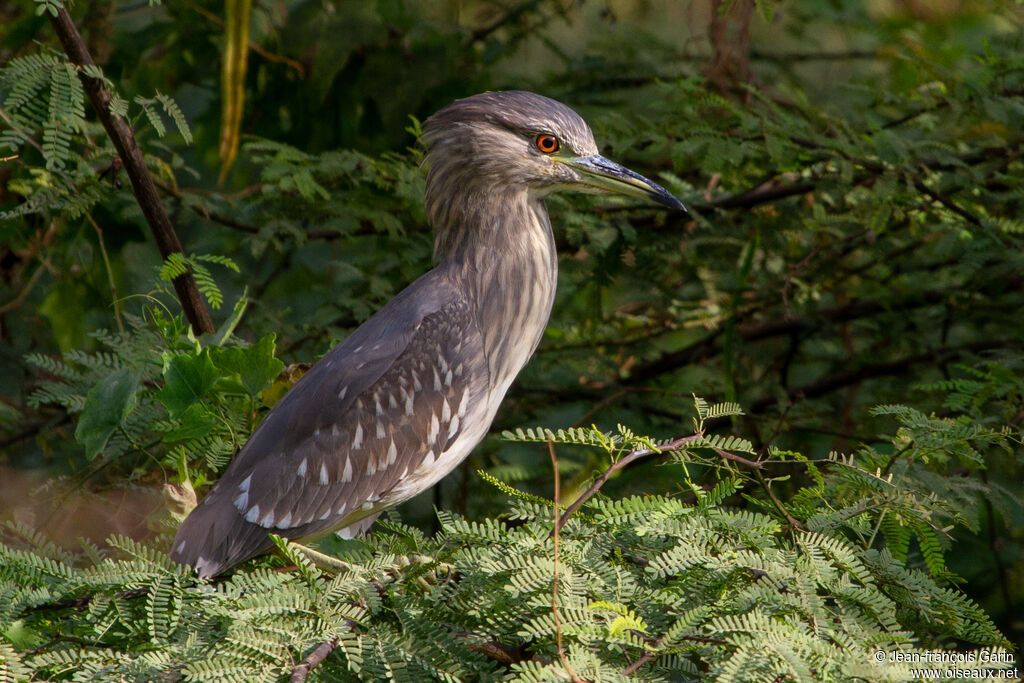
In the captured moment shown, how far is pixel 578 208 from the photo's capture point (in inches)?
165

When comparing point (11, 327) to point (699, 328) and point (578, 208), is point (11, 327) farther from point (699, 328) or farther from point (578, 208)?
point (699, 328)

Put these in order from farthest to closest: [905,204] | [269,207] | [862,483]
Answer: [269,207], [905,204], [862,483]

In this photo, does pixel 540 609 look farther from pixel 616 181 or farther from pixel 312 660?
pixel 616 181

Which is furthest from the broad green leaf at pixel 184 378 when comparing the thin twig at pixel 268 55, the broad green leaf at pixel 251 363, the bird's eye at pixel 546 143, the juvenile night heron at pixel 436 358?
the thin twig at pixel 268 55

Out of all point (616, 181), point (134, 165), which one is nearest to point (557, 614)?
point (616, 181)

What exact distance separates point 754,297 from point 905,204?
1.05 meters

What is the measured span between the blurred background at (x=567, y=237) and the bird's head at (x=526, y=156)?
445 millimetres

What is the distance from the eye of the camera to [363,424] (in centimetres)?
324

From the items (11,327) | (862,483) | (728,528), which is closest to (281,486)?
(728,528)

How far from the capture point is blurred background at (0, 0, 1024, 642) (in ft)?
11.3

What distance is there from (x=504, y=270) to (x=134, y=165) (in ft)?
4.19

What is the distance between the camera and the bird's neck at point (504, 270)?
3371mm

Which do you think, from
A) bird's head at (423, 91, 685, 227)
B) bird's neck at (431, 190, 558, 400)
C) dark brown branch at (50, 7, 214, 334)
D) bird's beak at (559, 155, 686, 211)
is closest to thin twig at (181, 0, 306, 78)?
dark brown branch at (50, 7, 214, 334)

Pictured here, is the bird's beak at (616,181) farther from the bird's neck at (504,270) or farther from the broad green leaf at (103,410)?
the broad green leaf at (103,410)
